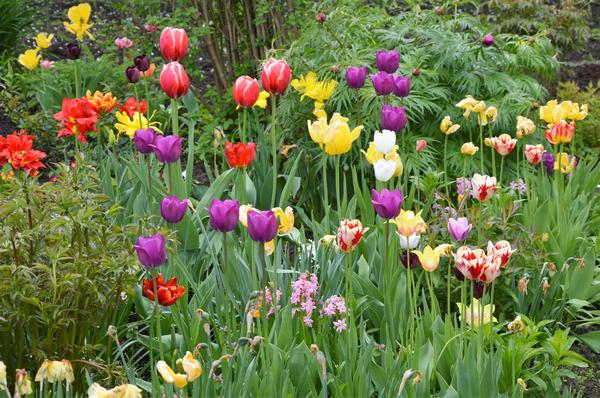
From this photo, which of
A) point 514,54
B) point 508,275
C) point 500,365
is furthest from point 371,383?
point 514,54

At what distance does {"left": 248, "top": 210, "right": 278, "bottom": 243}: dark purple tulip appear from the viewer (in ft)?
7.26

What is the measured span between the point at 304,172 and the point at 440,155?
656 millimetres

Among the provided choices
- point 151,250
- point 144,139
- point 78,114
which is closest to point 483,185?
point 144,139

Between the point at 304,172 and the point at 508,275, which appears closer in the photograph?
the point at 508,275

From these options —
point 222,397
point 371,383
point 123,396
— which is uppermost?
point 123,396

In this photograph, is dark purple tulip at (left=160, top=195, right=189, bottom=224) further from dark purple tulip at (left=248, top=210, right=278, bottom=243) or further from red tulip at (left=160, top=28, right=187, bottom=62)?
red tulip at (left=160, top=28, right=187, bottom=62)

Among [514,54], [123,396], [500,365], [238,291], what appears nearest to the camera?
[123,396]

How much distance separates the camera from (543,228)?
12.0ft

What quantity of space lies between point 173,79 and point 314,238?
2.67 feet

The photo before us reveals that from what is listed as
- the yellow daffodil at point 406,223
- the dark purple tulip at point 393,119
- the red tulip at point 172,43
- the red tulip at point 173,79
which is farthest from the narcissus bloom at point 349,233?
the red tulip at point 172,43

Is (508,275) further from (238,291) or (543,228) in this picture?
(238,291)

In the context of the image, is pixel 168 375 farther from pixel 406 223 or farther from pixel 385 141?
pixel 385 141

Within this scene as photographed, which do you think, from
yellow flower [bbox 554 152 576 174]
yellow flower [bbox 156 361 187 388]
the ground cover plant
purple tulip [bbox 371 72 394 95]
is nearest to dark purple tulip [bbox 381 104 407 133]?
the ground cover plant

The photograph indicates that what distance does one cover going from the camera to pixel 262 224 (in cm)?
221
